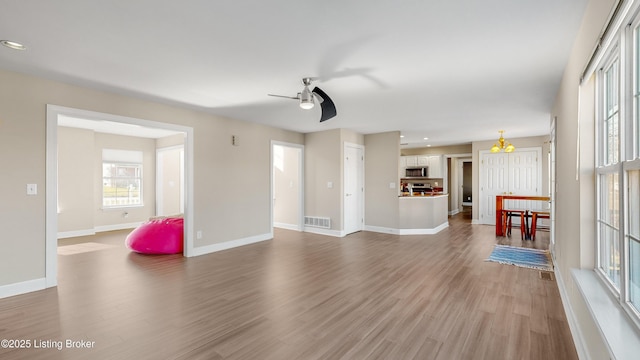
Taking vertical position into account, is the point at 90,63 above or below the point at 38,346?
above

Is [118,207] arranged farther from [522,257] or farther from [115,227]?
[522,257]

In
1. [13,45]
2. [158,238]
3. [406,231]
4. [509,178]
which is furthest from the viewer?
[509,178]

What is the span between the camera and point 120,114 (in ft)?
13.6

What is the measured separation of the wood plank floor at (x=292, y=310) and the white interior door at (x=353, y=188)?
2204mm

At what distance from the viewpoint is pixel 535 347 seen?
2.29 m

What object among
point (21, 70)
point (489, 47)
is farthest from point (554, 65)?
point (21, 70)

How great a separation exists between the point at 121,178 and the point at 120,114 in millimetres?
4849

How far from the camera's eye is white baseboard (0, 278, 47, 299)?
326 centimetres

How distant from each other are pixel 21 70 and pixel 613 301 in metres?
5.52

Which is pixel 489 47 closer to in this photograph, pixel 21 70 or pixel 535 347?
pixel 535 347

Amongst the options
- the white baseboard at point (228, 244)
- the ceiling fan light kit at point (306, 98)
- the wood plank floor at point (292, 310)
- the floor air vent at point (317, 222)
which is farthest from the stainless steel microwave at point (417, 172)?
the ceiling fan light kit at point (306, 98)

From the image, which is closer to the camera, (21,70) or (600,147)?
(600,147)

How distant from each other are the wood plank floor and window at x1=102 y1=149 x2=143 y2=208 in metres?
3.35

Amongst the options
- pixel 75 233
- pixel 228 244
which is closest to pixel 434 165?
pixel 228 244
